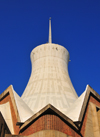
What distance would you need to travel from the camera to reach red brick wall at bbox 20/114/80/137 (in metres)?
12.6

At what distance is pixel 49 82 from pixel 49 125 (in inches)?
400

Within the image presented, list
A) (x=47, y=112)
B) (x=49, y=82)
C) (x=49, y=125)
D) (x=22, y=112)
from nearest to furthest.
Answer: (x=49, y=125)
(x=47, y=112)
(x=22, y=112)
(x=49, y=82)

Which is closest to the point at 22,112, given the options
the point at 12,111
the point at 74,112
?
the point at 12,111

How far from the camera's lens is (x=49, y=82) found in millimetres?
22516

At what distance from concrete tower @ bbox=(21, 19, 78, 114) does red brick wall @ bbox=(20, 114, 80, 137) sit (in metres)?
4.77

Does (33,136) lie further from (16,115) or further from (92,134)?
(92,134)

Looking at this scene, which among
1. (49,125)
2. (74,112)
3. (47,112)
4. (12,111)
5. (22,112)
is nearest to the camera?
(49,125)

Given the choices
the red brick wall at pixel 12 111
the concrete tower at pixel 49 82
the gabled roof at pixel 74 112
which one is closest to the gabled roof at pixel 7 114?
the red brick wall at pixel 12 111

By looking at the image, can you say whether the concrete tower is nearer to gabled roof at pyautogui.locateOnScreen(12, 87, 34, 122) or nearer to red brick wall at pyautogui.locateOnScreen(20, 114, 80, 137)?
gabled roof at pyautogui.locateOnScreen(12, 87, 34, 122)

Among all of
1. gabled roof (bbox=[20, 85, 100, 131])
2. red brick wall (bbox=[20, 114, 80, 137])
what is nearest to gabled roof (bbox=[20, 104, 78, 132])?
gabled roof (bbox=[20, 85, 100, 131])

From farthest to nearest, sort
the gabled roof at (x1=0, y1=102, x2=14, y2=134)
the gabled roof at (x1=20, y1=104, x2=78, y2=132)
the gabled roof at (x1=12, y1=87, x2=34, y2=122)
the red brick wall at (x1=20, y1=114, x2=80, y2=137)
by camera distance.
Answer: the gabled roof at (x1=0, y1=102, x2=14, y2=134), the gabled roof at (x1=12, y1=87, x2=34, y2=122), the gabled roof at (x1=20, y1=104, x2=78, y2=132), the red brick wall at (x1=20, y1=114, x2=80, y2=137)

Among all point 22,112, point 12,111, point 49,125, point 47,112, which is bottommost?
point 49,125

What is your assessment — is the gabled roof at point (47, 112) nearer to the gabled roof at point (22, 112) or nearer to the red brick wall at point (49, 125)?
the red brick wall at point (49, 125)

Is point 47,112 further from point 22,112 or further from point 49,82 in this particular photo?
point 49,82
